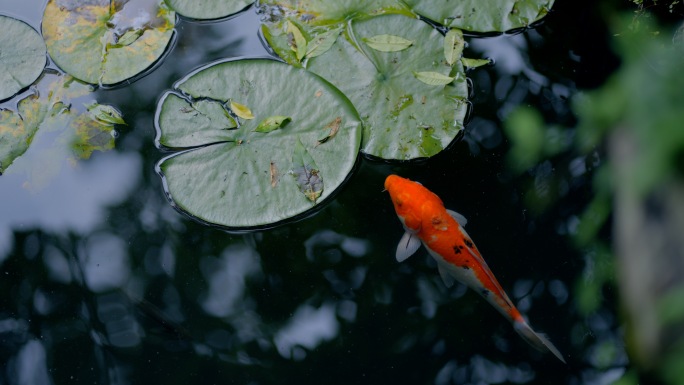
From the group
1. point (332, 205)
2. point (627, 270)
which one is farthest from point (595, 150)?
point (332, 205)

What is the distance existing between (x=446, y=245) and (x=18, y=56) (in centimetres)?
199

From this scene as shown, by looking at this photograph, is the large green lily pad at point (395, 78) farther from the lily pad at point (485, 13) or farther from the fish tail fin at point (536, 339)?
the fish tail fin at point (536, 339)

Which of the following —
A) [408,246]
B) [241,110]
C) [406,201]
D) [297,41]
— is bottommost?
[408,246]

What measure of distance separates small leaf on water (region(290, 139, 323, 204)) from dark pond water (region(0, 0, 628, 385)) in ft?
0.51

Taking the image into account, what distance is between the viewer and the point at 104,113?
2.79 meters

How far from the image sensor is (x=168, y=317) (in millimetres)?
2471

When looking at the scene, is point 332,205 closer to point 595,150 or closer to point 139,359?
point 139,359

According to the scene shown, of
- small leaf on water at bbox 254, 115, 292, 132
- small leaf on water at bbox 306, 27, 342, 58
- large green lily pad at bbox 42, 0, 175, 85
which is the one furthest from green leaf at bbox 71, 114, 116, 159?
small leaf on water at bbox 306, 27, 342, 58

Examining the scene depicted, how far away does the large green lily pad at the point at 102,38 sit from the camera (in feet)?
9.14

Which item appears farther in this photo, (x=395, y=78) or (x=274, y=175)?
(x=395, y=78)

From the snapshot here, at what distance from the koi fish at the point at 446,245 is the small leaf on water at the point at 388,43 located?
0.57 metres

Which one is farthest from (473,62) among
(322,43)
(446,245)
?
(446,245)

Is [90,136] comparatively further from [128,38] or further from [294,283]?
[294,283]

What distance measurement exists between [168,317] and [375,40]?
1.40 m
